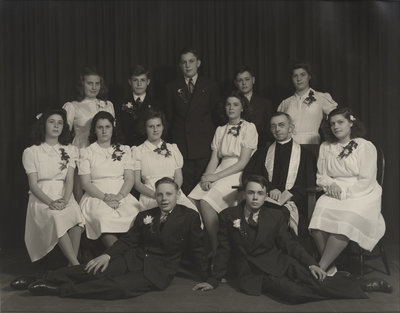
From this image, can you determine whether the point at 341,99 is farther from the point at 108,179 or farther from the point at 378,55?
the point at 108,179

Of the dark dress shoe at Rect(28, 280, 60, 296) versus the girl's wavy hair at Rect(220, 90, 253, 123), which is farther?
the girl's wavy hair at Rect(220, 90, 253, 123)

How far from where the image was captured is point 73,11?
18.0 ft

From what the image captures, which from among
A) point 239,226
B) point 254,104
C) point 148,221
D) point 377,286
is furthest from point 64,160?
point 377,286

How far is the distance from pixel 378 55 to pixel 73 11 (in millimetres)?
3211

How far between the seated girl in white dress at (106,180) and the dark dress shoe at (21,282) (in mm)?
533

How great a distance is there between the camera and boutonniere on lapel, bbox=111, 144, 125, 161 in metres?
4.39

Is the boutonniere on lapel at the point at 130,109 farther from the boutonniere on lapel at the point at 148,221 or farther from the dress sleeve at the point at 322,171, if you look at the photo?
the dress sleeve at the point at 322,171

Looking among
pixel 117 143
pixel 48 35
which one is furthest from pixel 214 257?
pixel 48 35

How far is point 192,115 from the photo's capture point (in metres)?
4.82

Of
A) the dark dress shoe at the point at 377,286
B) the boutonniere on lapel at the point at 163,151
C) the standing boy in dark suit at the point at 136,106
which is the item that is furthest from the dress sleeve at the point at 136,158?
the dark dress shoe at the point at 377,286

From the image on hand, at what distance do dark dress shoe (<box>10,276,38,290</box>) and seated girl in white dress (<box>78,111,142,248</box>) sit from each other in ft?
1.75

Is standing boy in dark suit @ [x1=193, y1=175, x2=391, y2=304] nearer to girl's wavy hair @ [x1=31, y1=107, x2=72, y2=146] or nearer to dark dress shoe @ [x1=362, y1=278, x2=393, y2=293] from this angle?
dark dress shoe @ [x1=362, y1=278, x2=393, y2=293]

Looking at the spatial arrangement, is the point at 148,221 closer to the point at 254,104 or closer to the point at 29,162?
the point at 29,162

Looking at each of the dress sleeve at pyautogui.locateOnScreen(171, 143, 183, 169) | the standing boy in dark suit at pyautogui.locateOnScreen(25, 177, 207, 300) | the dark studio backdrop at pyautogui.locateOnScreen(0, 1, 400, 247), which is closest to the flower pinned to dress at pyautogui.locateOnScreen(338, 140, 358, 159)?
the standing boy in dark suit at pyautogui.locateOnScreen(25, 177, 207, 300)
